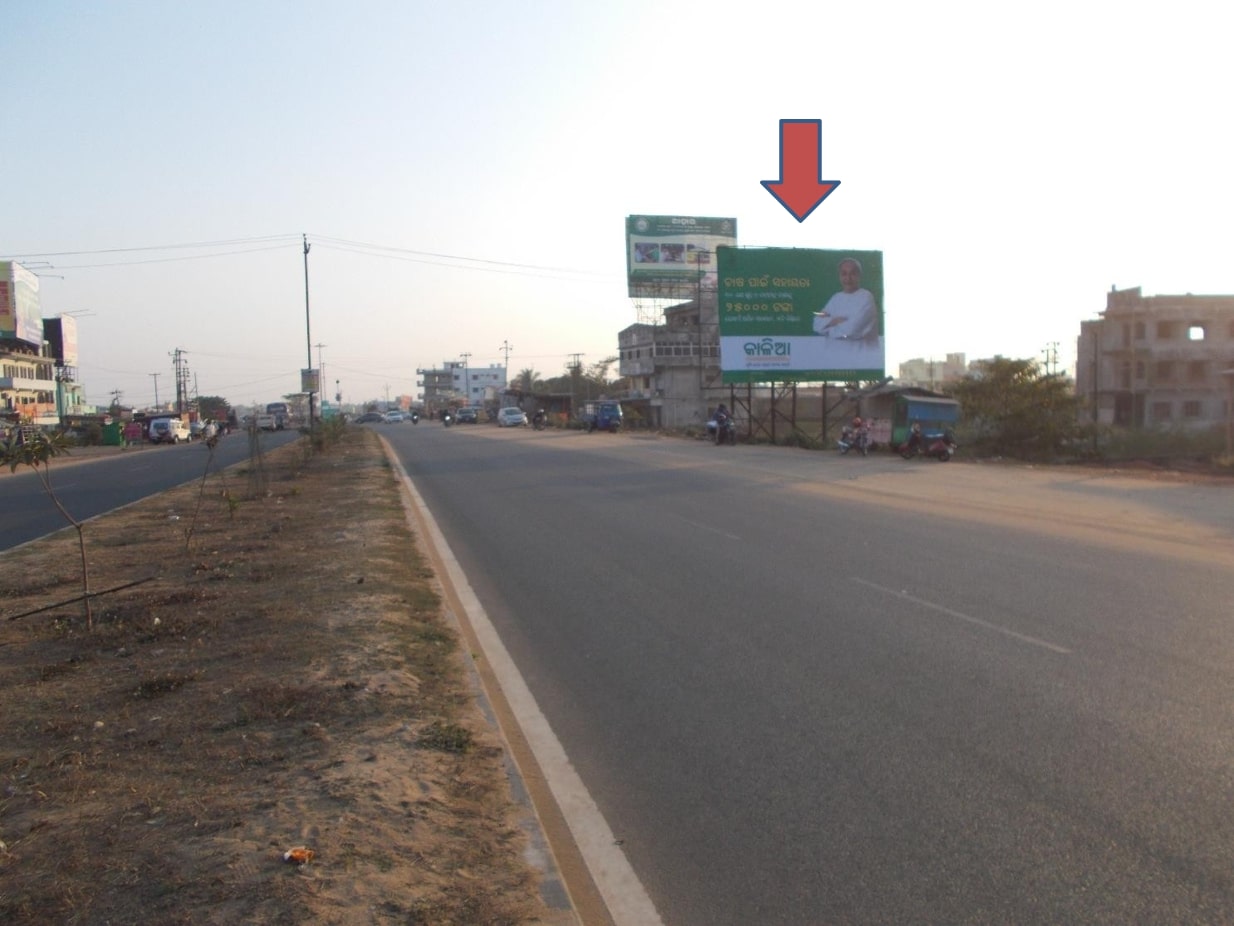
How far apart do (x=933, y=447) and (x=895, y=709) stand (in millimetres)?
26187

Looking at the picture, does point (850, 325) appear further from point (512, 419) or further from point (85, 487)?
point (512, 419)

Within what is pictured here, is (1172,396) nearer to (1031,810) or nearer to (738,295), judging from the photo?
(738,295)

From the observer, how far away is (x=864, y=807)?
5117 millimetres

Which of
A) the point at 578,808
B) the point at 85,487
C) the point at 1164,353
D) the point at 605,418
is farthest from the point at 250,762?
the point at 1164,353

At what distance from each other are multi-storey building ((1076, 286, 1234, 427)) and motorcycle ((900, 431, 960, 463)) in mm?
30024

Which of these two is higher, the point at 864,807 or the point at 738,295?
the point at 738,295

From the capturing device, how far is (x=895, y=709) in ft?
21.8

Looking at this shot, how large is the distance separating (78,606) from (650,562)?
20.4 feet

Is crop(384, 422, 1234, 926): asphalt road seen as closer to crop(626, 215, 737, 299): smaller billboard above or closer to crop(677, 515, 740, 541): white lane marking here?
crop(677, 515, 740, 541): white lane marking

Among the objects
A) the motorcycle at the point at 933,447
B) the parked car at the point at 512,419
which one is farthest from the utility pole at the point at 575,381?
the motorcycle at the point at 933,447

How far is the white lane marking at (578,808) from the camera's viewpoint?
428 cm

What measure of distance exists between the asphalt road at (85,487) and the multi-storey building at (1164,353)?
4629cm

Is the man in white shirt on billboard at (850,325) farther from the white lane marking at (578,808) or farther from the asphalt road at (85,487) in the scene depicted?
the white lane marking at (578,808)

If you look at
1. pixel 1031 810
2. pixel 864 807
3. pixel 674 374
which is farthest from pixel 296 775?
pixel 674 374
